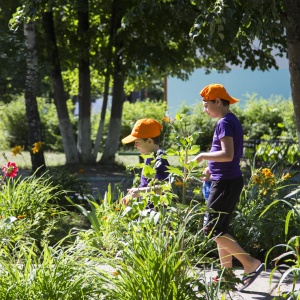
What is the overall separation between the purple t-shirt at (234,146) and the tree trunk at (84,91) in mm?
11486

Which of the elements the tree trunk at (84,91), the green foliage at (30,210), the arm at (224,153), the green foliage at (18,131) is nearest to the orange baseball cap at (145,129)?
the arm at (224,153)

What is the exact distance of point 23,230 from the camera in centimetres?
645

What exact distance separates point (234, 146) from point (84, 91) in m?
12.0

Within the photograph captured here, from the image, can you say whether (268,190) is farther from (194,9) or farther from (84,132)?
(84,132)

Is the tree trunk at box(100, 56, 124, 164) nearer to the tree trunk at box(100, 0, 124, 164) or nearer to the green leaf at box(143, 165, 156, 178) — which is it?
the tree trunk at box(100, 0, 124, 164)

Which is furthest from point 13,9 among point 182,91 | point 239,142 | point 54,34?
point 182,91

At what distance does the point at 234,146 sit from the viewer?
5.42 metres

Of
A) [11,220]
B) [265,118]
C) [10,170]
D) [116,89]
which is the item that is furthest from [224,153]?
[265,118]

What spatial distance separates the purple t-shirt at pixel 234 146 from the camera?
5.34 m

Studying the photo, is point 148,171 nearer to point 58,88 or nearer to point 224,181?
point 224,181

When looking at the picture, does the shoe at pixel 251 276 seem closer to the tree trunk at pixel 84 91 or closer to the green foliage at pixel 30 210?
the green foliage at pixel 30 210

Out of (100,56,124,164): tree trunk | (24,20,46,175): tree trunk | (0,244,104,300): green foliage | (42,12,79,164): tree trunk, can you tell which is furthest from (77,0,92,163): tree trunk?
(0,244,104,300): green foliage

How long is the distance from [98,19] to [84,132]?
277 centimetres

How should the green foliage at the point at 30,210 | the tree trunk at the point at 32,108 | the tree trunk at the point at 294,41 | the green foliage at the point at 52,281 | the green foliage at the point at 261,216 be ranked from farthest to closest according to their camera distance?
1. the tree trunk at the point at 32,108
2. the tree trunk at the point at 294,41
3. the green foliage at the point at 30,210
4. the green foliage at the point at 261,216
5. the green foliage at the point at 52,281
